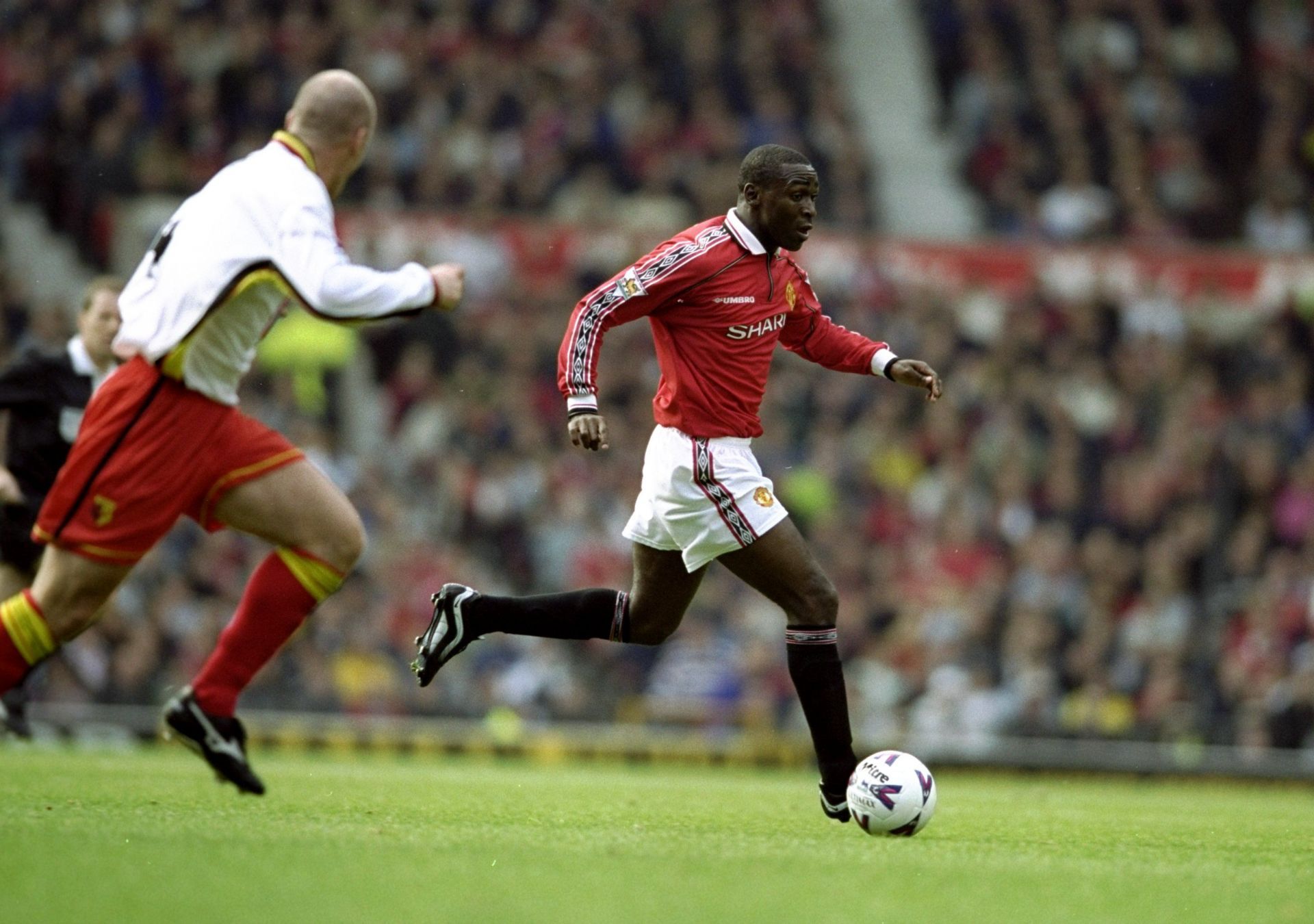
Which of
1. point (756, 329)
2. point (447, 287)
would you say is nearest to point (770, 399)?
point (756, 329)

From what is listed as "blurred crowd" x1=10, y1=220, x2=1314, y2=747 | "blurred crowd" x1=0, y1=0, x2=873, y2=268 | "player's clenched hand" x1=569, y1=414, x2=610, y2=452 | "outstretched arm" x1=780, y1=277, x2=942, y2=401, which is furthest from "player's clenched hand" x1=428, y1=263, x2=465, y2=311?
"blurred crowd" x1=0, y1=0, x2=873, y2=268

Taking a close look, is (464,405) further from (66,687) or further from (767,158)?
(767,158)

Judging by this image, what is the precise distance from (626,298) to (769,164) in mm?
799

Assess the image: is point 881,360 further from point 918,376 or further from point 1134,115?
point 1134,115

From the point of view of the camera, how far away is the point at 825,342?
807cm

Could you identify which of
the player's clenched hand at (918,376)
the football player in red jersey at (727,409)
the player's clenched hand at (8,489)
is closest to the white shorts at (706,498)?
the football player in red jersey at (727,409)

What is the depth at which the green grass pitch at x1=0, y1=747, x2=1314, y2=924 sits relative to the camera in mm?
4879

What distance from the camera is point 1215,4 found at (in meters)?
22.2

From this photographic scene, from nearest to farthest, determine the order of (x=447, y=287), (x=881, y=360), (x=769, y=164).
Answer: (x=447, y=287)
(x=769, y=164)
(x=881, y=360)

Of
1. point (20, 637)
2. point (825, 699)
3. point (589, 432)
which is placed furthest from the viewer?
point (825, 699)

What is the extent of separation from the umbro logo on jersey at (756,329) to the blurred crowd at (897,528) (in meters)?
7.57

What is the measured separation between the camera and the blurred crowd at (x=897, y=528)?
593 inches

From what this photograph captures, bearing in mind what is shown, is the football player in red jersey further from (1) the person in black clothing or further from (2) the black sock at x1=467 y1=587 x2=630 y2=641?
(1) the person in black clothing

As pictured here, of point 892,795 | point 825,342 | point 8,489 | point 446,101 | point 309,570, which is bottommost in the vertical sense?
point 892,795
